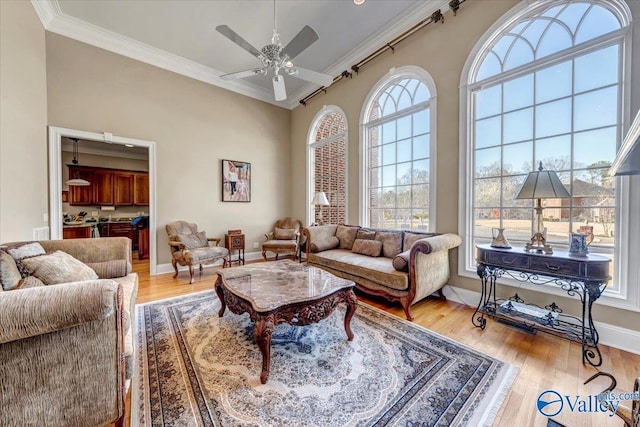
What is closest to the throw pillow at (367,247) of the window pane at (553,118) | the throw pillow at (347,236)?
the throw pillow at (347,236)

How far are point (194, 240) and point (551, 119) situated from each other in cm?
514

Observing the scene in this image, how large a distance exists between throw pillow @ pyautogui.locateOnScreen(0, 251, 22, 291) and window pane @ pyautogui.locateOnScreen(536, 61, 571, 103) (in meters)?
4.56

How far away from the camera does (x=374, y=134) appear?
13.8 feet

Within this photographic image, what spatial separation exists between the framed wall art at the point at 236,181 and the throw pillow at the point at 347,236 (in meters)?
2.40

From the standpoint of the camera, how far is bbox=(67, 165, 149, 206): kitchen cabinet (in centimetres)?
582

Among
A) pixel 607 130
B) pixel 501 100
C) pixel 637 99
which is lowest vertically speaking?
pixel 607 130

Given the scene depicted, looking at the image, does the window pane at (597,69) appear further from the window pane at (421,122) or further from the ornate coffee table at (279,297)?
the ornate coffee table at (279,297)

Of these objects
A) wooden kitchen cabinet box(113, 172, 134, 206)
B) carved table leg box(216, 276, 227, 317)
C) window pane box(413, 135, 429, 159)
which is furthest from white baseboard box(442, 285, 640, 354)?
wooden kitchen cabinet box(113, 172, 134, 206)

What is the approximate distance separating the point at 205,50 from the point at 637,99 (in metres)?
5.34

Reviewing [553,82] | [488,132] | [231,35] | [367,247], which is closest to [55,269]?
[231,35]

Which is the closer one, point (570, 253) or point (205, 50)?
point (570, 253)

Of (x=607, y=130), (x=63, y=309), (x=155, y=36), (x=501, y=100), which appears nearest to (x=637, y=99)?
(x=607, y=130)

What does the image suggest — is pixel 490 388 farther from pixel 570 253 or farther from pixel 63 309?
pixel 63 309

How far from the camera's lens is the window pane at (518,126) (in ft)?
8.47
